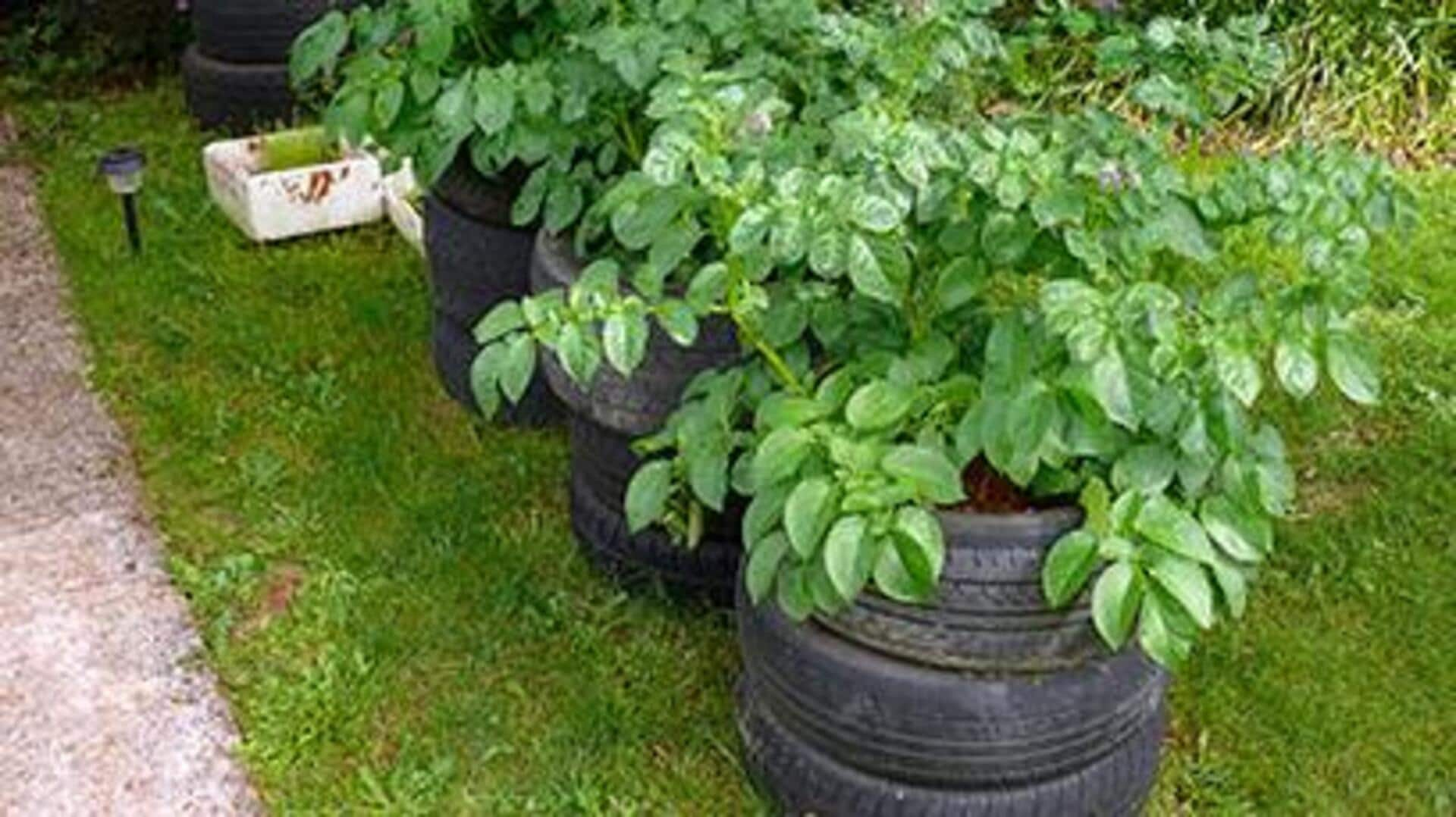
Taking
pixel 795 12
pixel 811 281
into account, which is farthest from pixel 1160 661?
pixel 795 12

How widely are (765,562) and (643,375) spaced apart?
663 mm

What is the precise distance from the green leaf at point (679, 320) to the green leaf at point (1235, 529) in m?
0.66

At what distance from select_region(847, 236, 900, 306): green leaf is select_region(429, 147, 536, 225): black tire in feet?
4.48

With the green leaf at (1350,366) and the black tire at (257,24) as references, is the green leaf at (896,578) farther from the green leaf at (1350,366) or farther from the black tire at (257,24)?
the black tire at (257,24)

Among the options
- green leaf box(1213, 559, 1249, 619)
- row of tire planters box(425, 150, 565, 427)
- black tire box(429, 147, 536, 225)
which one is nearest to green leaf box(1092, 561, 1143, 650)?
green leaf box(1213, 559, 1249, 619)

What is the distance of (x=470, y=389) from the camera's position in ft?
12.3

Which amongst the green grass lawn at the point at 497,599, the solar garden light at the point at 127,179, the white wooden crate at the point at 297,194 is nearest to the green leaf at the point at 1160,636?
the green grass lawn at the point at 497,599

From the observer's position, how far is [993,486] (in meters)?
2.51

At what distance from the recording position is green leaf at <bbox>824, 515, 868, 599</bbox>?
2.18 metres

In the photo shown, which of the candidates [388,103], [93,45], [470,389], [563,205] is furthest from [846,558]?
[93,45]

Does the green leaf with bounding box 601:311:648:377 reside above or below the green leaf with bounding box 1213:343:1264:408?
below

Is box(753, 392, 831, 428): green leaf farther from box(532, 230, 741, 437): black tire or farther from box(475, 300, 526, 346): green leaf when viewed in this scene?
box(532, 230, 741, 437): black tire

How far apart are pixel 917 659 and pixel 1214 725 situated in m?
0.75

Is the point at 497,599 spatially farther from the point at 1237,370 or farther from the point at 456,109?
the point at 1237,370
